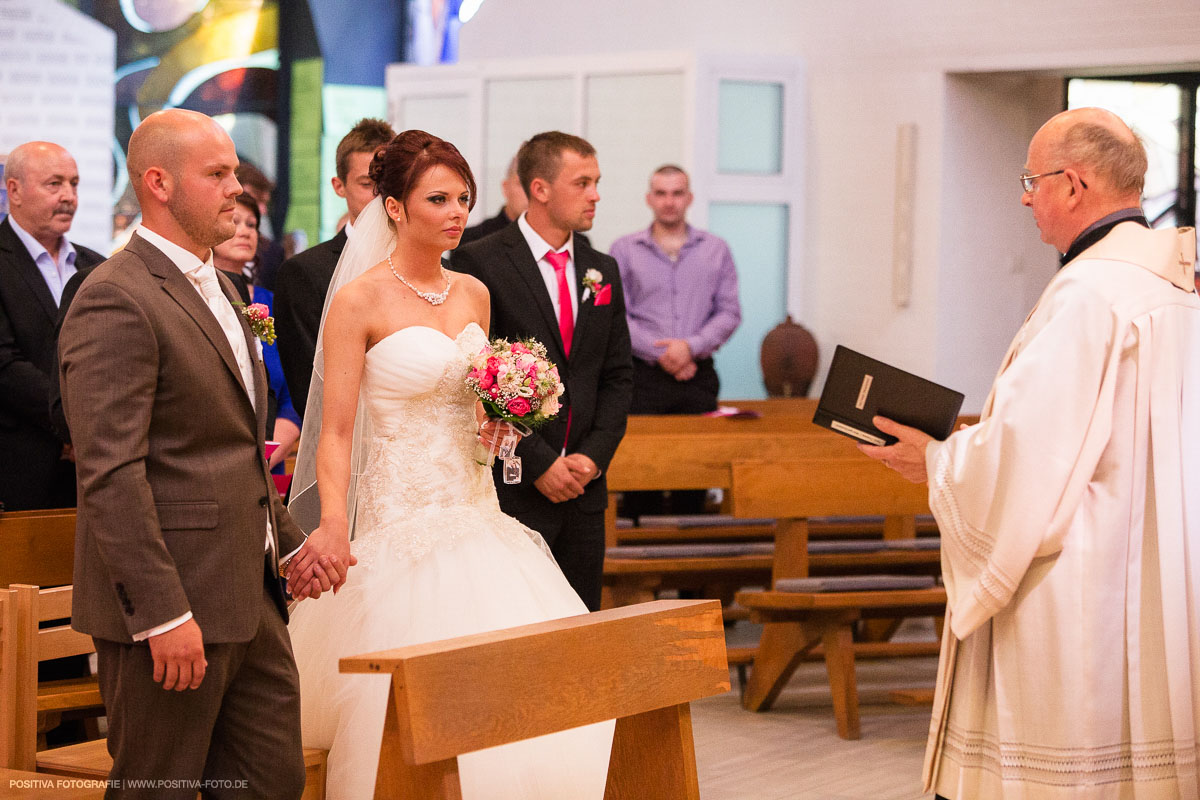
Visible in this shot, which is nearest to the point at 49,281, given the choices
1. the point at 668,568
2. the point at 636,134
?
the point at 668,568

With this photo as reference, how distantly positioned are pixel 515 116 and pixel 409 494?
6440 millimetres

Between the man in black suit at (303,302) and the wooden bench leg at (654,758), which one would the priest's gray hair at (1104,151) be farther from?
the man in black suit at (303,302)

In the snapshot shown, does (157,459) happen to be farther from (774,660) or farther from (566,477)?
(774,660)

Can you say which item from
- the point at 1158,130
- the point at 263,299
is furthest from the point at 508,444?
the point at 1158,130

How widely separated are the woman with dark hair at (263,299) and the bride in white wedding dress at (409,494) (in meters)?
0.86

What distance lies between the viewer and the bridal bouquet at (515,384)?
3.38 m

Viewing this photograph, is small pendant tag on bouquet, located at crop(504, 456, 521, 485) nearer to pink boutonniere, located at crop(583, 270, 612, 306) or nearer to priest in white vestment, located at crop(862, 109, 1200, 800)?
pink boutonniere, located at crop(583, 270, 612, 306)

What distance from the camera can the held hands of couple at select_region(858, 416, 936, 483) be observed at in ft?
10.6

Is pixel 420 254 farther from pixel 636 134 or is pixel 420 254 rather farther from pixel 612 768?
pixel 636 134

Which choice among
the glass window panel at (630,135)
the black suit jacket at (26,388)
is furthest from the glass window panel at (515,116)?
the black suit jacket at (26,388)

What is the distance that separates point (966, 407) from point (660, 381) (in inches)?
114

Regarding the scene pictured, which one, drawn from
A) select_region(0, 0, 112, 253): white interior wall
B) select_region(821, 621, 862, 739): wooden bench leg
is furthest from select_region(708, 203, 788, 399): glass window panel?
select_region(0, 0, 112, 253): white interior wall

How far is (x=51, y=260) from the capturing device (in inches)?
189

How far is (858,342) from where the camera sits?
9.33m
